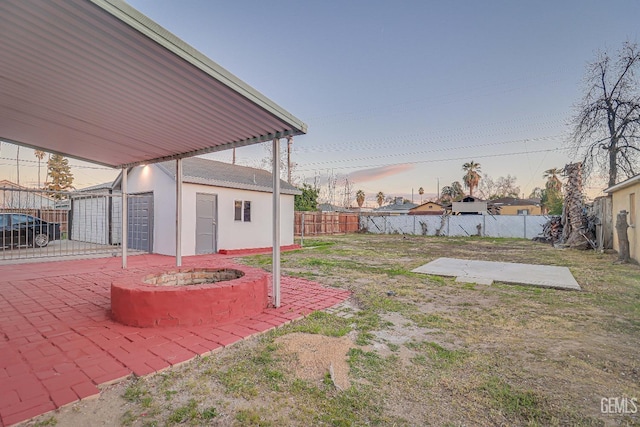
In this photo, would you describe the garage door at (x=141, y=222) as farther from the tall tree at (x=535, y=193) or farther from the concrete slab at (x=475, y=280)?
the tall tree at (x=535, y=193)

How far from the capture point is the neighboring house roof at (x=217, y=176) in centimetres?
980

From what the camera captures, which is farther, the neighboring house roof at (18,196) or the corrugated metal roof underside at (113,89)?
the neighboring house roof at (18,196)

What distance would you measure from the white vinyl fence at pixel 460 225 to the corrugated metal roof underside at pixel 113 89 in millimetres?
19752

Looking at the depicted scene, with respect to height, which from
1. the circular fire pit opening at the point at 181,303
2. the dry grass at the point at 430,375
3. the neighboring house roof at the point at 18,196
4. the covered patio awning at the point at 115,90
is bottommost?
the dry grass at the point at 430,375

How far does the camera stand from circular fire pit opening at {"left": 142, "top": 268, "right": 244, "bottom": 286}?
429 cm

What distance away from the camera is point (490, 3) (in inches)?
412

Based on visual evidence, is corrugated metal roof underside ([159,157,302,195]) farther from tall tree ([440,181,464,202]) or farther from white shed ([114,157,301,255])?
tall tree ([440,181,464,202])

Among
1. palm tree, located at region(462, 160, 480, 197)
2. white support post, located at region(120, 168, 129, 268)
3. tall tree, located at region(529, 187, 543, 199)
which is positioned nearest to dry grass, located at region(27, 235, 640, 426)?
white support post, located at region(120, 168, 129, 268)

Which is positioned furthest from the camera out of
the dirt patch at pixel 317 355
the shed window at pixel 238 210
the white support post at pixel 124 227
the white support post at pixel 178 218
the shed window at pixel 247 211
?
the shed window at pixel 247 211

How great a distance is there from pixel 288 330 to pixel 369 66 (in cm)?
1485

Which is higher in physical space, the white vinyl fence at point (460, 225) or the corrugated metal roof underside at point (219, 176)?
the corrugated metal roof underside at point (219, 176)

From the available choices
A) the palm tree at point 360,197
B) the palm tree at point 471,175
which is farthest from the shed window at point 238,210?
the palm tree at point 360,197

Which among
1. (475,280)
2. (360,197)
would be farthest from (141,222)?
(360,197)

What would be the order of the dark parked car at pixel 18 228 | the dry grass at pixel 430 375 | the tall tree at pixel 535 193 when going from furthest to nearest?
the tall tree at pixel 535 193
the dark parked car at pixel 18 228
the dry grass at pixel 430 375
